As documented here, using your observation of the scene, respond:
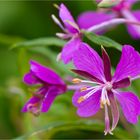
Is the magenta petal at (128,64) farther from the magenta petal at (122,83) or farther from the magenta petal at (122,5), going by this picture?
the magenta petal at (122,5)

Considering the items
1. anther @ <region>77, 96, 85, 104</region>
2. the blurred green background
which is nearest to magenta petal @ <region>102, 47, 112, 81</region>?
anther @ <region>77, 96, 85, 104</region>

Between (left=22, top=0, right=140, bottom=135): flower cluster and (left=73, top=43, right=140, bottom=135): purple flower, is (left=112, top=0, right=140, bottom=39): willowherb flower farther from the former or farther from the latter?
(left=73, top=43, right=140, bottom=135): purple flower

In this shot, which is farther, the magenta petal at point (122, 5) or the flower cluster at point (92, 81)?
the magenta petal at point (122, 5)

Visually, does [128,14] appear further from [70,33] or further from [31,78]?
[31,78]

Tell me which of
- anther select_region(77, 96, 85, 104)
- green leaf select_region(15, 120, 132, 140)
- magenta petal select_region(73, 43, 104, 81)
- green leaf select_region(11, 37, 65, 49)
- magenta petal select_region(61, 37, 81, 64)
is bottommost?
green leaf select_region(15, 120, 132, 140)

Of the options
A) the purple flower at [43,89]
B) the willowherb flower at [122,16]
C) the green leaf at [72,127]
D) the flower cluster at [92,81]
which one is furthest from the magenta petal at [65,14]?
the willowherb flower at [122,16]

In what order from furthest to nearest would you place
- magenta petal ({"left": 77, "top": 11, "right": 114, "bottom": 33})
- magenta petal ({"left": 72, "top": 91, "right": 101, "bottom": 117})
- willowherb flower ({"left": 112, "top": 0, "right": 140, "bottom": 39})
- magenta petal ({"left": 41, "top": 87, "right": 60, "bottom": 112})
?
magenta petal ({"left": 77, "top": 11, "right": 114, "bottom": 33}) → willowherb flower ({"left": 112, "top": 0, "right": 140, "bottom": 39}) → magenta petal ({"left": 41, "top": 87, "right": 60, "bottom": 112}) → magenta petal ({"left": 72, "top": 91, "right": 101, "bottom": 117})

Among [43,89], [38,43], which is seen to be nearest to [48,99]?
[43,89]
